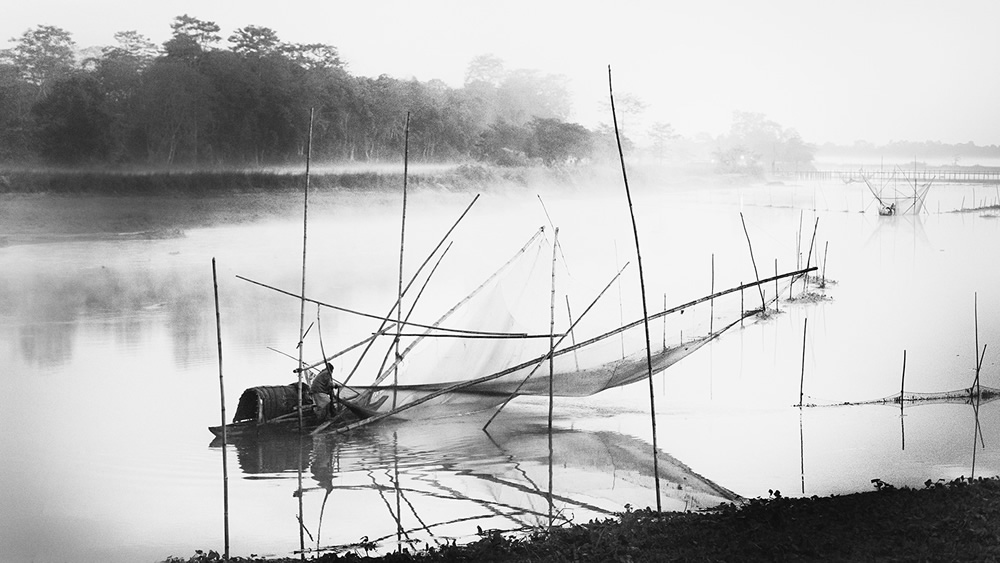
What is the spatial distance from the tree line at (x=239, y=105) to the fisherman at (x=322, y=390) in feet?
16.3

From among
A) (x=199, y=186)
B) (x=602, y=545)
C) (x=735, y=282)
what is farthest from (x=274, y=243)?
(x=602, y=545)

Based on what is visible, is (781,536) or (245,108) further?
(245,108)

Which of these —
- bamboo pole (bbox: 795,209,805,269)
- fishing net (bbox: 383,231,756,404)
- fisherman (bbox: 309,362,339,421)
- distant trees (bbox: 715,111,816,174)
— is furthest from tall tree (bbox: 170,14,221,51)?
bamboo pole (bbox: 795,209,805,269)

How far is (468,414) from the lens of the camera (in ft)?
20.2

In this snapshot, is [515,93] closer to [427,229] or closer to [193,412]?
[427,229]

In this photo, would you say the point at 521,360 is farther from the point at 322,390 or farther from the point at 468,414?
the point at 322,390

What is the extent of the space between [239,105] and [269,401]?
17.5 ft

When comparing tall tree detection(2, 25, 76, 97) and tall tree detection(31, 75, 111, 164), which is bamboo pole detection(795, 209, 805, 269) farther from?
tall tree detection(2, 25, 76, 97)

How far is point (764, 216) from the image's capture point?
11172 millimetres

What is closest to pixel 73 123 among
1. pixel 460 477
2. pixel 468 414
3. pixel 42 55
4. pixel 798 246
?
pixel 42 55

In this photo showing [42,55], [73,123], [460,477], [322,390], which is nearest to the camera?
[460,477]

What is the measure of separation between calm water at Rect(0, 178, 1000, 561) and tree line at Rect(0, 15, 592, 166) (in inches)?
26.4

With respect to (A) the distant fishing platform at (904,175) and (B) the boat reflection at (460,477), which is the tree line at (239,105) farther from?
(B) the boat reflection at (460,477)

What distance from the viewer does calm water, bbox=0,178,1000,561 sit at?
492 centimetres
